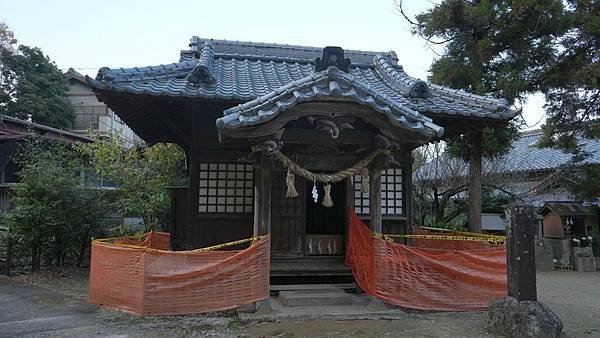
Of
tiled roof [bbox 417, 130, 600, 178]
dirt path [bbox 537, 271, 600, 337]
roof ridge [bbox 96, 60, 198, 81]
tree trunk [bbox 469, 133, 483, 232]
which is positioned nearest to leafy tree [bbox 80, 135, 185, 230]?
roof ridge [bbox 96, 60, 198, 81]

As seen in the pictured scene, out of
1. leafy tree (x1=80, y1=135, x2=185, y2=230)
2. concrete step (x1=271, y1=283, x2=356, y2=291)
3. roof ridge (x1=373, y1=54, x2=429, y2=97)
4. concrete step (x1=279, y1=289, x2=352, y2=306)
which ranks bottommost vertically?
concrete step (x1=279, y1=289, x2=352, y2=306)

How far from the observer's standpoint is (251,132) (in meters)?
6.79

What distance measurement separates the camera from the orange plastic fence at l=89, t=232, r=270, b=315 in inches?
278

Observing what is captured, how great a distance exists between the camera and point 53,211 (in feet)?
38.0

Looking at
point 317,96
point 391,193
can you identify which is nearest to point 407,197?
point 391,193

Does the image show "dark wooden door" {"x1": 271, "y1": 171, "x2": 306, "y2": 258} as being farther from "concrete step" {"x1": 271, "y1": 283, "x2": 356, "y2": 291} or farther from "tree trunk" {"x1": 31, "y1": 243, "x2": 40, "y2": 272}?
"tree trunk" {"x1": 31, "y1": 243, "x2": 40, "y2": 272}

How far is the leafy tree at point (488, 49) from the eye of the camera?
12.3m

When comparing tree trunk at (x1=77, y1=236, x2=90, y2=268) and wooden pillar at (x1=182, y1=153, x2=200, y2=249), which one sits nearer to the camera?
wooden pillar at (x1=182, y1=153, x2=200, y2=249)

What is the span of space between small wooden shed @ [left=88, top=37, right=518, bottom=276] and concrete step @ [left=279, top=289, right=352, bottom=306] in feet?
1.60

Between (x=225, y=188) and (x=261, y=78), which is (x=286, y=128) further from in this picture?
(x=261, y=78)

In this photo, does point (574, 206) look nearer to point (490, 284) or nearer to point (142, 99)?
point (490, 284)

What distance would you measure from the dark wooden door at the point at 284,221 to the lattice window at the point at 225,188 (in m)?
0.49

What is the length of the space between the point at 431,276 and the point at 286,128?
11.5 ft

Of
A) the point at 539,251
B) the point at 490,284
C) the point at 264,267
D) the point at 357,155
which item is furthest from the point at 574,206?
the point at 264,267
